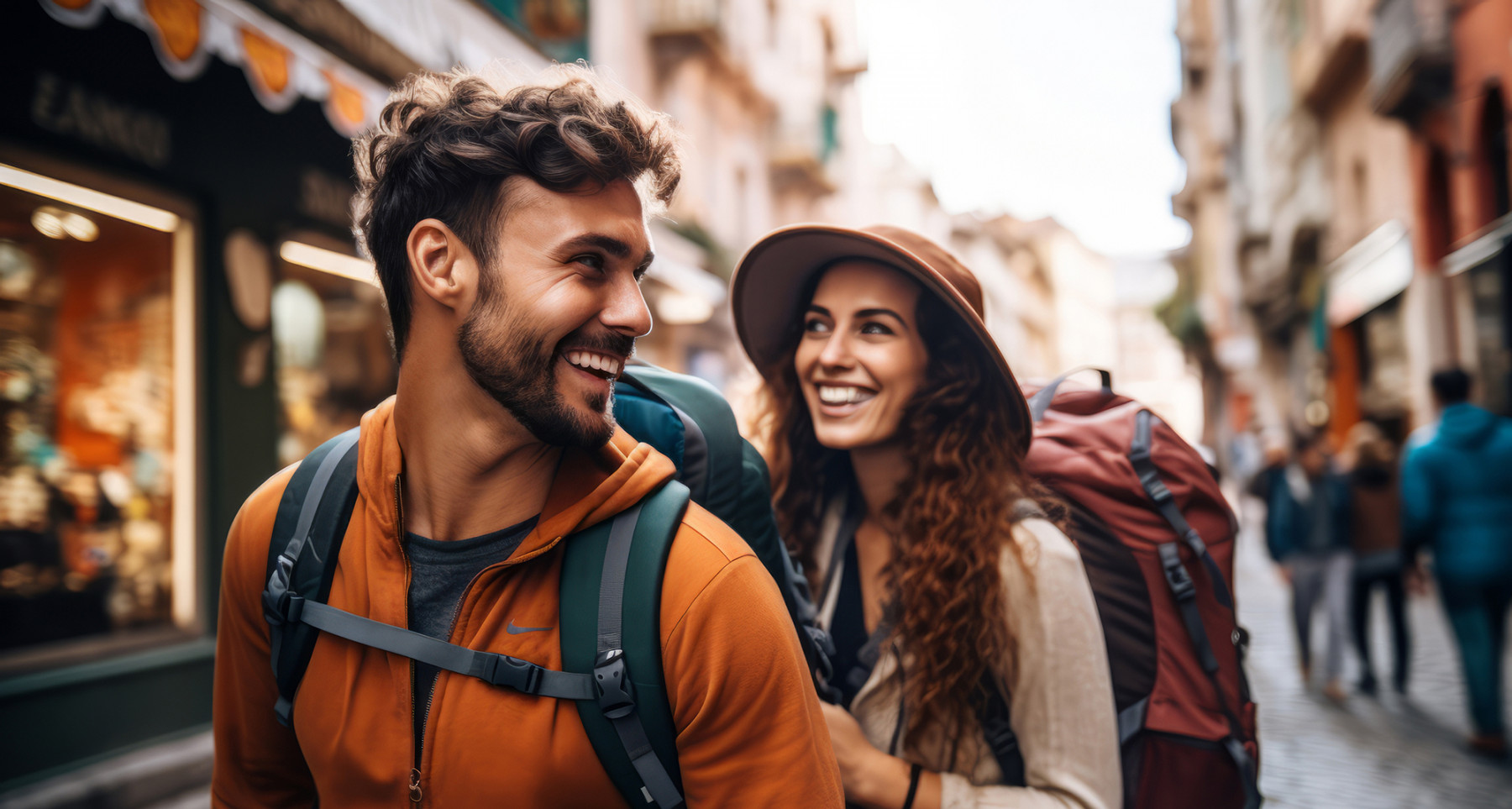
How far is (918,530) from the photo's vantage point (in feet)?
7.21

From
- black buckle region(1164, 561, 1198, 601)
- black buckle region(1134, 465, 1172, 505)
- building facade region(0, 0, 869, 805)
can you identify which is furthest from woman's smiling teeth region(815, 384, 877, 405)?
building facade region(0, 0, 869, 805)

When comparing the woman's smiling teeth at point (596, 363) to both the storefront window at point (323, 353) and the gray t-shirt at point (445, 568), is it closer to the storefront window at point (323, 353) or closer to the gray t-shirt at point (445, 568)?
the gray t-shirt at point (445, 568)

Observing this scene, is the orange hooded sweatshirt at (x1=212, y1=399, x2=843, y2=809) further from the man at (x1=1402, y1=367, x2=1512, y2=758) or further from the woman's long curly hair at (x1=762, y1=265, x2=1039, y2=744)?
the man at (x1=1402, y1=367, x2=1512, y2=758)

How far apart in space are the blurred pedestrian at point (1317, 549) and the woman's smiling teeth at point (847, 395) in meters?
6.26

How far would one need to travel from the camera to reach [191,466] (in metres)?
5.72

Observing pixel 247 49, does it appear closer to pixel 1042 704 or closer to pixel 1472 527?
pixel 1042 704

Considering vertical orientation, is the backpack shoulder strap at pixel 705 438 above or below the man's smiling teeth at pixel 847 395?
below

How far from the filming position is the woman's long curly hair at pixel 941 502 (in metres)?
2.01

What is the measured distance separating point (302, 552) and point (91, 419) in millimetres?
4624

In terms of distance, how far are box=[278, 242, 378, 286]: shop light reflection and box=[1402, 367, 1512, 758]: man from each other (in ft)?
21.3

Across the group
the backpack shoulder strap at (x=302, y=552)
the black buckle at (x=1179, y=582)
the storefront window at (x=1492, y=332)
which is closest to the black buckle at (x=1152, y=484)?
the black buckle at (x=1179, y=582)

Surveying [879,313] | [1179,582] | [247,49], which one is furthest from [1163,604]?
[247,49]

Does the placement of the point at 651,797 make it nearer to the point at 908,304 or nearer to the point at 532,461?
the point at 532,461

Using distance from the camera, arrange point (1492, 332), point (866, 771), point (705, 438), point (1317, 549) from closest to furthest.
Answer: point (705, 438)
point (866, 771)
point (1317, 549)
point (1492, 332)
